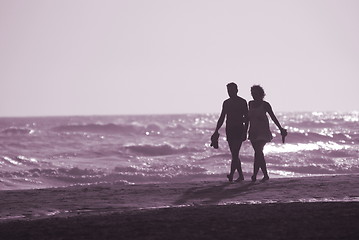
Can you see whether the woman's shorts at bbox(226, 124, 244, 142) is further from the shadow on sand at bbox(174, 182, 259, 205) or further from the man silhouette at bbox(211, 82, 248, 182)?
the shadow on sand at bbox(174, 182, 259, 205)

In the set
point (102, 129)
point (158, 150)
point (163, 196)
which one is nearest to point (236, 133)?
point (163, 196)

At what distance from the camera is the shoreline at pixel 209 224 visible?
19.4 ft

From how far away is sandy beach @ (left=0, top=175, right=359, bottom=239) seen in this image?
6.04 m

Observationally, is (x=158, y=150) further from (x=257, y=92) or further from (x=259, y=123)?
(x=257, y=92)

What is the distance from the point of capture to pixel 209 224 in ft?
21.0

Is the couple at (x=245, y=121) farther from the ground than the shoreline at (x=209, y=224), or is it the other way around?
the couple at (x=245, y=121)

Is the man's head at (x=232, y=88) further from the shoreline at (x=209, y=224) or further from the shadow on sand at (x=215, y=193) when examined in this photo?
the shoreline at (x=209, y=224)

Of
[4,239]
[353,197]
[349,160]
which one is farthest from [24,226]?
[349,160]

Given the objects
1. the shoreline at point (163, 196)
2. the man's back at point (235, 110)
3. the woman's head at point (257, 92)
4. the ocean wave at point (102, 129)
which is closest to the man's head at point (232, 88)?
the man's back at point (235, 110)

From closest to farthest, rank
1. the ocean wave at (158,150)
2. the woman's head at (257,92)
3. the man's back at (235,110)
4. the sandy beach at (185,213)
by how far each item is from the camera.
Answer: the sandy beach at (185,213)
the woman's head at (257,92)
the man's back at (235,110)
the ocean wave at (158,150)

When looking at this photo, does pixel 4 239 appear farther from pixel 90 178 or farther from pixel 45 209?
pixel 90 178

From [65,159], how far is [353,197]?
18.7 m

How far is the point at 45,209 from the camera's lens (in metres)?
8.73

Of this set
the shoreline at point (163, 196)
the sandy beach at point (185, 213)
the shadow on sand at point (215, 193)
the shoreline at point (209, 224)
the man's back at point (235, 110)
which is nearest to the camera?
the shoreline at point (209, 224)
